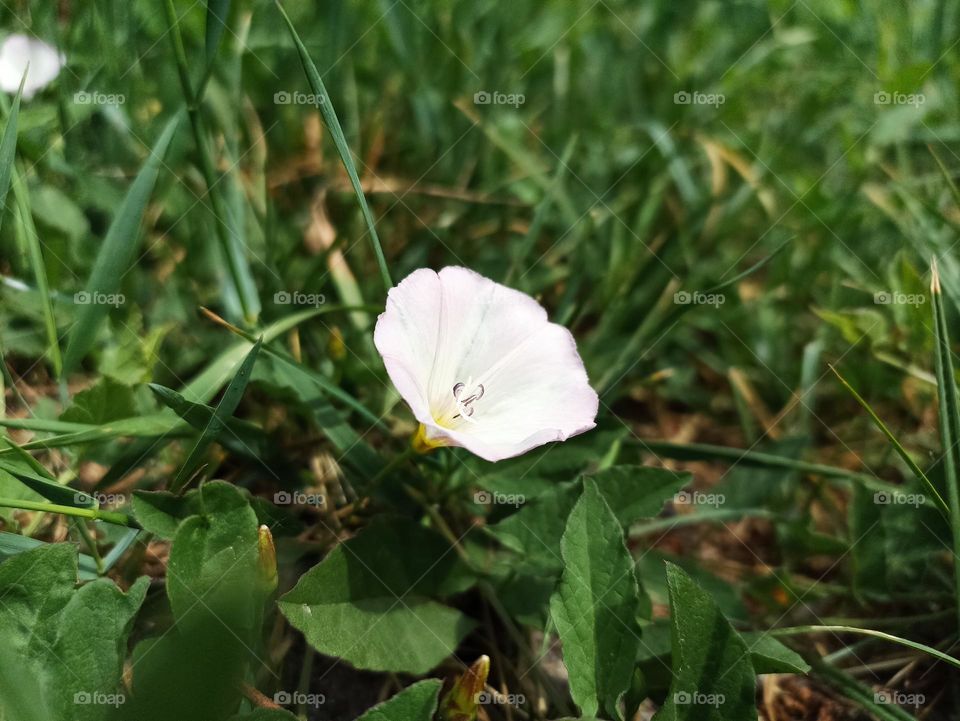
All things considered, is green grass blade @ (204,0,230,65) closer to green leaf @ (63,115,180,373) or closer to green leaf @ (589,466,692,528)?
green leaf @ (63,115,180,373)

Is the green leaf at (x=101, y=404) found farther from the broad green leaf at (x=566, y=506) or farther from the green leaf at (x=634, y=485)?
the green leaf at (x=634, y=485)

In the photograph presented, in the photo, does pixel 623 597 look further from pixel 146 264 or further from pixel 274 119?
pixel 274 119

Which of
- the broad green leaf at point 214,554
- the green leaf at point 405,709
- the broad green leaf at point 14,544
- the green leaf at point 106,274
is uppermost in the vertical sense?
the green leaf at point 106,274

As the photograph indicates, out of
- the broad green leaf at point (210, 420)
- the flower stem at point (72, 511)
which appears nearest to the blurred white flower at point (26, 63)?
the broad green leaf at point (210, 420)

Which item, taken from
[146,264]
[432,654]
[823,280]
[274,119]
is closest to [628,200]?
[823,280]

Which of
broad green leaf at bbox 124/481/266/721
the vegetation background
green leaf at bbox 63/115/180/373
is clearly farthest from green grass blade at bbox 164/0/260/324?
broad green leaf at bbox 124/481/266/721
